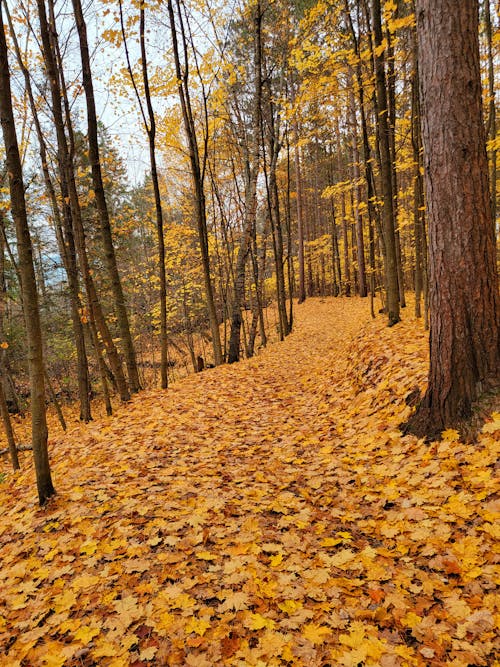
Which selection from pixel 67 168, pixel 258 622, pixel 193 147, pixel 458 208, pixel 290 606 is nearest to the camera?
pixel 258 622

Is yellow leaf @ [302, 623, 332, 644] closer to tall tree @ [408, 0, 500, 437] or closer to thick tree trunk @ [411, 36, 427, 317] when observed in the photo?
tall tree @ [408, 0, 500, 437]

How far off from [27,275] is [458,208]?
4.18m

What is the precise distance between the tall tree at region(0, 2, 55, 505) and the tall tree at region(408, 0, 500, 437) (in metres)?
3.91

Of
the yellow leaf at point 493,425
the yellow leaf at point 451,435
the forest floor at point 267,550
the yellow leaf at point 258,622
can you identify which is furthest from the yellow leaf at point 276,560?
the yellow leaf at point 493,425

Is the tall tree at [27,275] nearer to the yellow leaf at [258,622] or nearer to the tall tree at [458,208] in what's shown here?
the yellow leaf at [258,622]

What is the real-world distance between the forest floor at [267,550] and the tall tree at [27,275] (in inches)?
20.8

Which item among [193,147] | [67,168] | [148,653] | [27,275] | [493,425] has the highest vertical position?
[193,147]

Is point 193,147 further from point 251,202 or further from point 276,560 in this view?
point 276,560

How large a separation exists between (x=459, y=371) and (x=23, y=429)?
13.9 meters

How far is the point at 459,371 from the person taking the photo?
11.4 feet

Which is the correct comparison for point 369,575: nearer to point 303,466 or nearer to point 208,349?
point 303,466

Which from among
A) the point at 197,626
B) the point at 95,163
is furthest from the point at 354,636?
the point at 95,163

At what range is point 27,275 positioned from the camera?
139 inches

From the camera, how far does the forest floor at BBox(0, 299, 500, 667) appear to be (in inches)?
77.7
